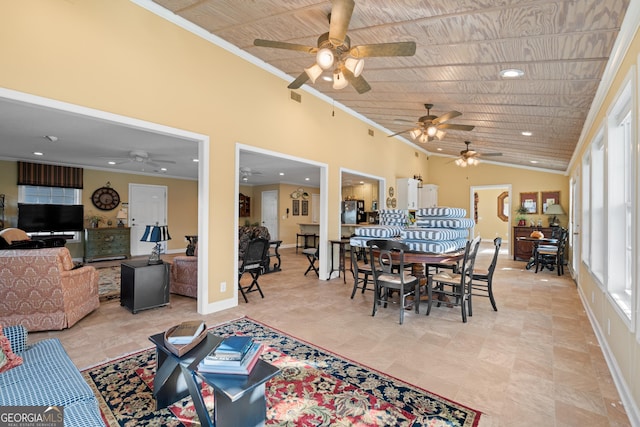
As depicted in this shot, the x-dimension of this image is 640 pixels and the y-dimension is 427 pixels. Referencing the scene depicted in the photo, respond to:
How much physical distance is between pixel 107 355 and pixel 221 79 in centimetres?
341

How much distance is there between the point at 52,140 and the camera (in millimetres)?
5234

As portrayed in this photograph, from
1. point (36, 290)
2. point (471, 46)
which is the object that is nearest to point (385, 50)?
point (471, 46)

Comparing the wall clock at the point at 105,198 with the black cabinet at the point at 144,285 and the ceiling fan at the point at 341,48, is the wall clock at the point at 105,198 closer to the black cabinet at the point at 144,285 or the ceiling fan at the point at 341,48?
the black cabinet at the point at 144,285

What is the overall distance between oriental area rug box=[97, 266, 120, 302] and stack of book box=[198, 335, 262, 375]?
3770mm

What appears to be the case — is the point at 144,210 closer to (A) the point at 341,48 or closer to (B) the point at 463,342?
(A) the point at 341,48

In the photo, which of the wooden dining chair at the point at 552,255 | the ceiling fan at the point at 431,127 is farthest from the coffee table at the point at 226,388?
the wooden dining chair at the point at 552,255

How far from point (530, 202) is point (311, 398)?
9.42 metres

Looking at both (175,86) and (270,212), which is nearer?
(175,86)

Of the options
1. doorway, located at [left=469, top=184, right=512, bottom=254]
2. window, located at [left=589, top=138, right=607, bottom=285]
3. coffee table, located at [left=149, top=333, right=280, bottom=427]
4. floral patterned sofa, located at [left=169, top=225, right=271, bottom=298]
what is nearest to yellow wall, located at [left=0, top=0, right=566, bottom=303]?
floral patterned sofa, located at [left=169, top=225, right=271, bottom=298]

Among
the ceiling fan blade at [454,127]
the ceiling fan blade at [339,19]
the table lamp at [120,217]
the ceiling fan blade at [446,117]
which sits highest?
the ceiling fan blade at [339,19]

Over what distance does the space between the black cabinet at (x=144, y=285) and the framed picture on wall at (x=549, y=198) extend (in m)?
9.46

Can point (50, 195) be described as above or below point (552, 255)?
above

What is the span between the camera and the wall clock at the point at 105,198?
8.20m

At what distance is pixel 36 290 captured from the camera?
10.5 feet
